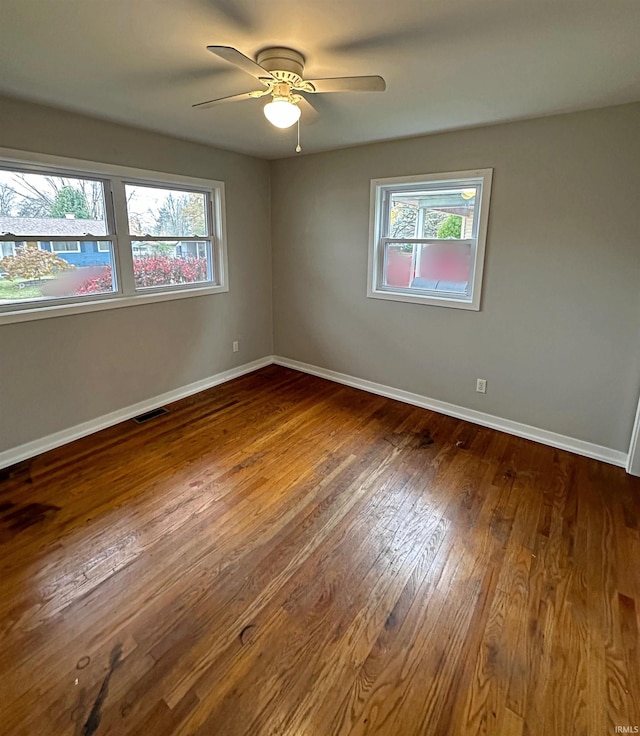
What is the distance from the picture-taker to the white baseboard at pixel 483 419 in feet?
9.79

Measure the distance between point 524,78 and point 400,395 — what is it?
8.66ft

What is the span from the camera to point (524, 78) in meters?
2.12

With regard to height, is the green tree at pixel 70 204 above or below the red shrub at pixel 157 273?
above

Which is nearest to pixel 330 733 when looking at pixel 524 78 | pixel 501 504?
pixel 501 504

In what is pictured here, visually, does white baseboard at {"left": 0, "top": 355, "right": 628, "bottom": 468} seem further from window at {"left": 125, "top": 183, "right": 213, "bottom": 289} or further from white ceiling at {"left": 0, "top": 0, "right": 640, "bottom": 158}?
white ceiling at {"left": 0, "top": 0, "right": 640, "bottom": 158}

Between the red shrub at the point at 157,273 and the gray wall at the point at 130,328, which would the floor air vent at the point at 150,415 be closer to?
the gray wall at the point at 130,328

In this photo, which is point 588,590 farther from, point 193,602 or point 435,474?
point 193,602

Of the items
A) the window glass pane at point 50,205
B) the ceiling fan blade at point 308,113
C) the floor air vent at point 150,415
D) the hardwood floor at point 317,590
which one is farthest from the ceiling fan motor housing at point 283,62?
the floor air vent at point 150,415

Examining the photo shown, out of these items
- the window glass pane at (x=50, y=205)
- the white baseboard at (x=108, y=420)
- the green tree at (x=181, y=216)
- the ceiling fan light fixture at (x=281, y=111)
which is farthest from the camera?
the green tree at (x=181, y=216)

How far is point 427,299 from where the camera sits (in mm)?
3627

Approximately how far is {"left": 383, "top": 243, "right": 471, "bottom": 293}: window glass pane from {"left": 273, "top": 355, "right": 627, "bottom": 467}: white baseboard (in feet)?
3.47

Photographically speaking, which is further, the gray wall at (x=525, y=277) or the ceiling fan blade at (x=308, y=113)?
the gray wall at (x=525, y=277)

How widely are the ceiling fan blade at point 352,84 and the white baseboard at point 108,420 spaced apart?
A: 2.93m

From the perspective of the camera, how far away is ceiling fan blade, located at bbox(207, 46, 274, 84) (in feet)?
4.97
